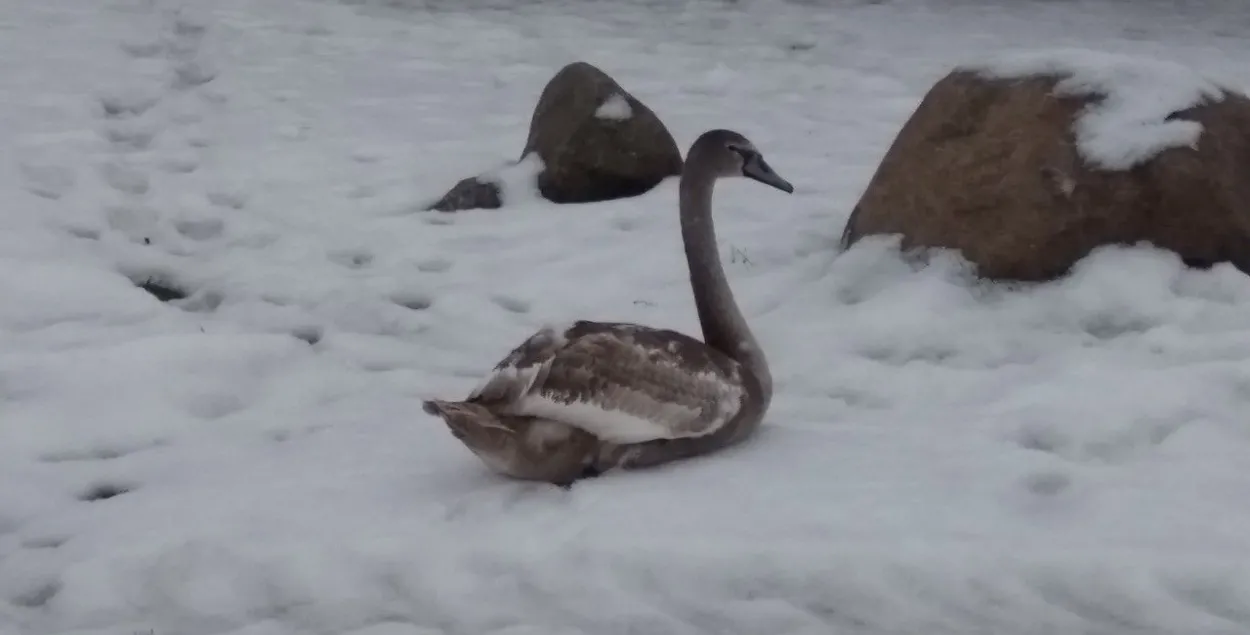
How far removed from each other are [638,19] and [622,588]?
32.5ft

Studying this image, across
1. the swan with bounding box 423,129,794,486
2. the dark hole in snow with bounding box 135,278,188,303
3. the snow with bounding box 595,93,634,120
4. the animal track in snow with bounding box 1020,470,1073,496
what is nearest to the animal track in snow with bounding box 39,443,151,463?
the swan with bounding box 423,129,794,486

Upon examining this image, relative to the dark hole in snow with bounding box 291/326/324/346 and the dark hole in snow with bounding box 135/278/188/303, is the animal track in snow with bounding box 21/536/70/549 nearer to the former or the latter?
the dark hole in snow with bounding box 291/326/324/346

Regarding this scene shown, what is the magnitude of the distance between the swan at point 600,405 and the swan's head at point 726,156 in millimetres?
629

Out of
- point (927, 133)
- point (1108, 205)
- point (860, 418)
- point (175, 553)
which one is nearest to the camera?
point (175, 553)

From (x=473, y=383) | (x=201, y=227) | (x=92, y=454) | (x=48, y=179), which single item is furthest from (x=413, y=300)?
(x=48, y=179)

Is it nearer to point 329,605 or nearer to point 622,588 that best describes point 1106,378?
point 622,588

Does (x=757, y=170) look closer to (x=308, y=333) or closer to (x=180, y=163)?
(x=308, y=333)

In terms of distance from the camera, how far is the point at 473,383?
15.1 feet

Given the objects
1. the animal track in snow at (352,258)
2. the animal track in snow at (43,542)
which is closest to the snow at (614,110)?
the animal track in snow at (352,258)

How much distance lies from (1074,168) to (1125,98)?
1.24 ft

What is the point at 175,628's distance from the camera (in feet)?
10.3

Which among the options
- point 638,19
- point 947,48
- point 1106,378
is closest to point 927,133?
point 1106,378

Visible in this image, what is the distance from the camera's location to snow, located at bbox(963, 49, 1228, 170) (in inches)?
194

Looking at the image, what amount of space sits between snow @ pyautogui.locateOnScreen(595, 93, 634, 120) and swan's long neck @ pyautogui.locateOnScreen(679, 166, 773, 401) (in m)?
2.85
